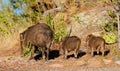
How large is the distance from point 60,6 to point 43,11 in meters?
0.99

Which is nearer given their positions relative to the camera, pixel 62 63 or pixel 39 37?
pixel 62 63

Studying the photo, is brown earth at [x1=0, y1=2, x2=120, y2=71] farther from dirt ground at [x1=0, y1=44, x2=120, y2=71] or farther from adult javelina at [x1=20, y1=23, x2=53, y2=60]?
adult javelina at [x1=20, y1=23, x2=53, y2=60]

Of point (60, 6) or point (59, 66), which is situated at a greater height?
point (60, 6)

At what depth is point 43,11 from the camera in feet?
65.9

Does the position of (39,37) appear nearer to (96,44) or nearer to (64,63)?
(64,63)

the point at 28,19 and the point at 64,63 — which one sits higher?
the point at 28,19

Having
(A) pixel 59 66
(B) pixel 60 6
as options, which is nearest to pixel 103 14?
(B) pixel 60 6

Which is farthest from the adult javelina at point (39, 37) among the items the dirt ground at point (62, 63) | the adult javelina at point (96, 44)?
the adult javelina at point (96, 44)

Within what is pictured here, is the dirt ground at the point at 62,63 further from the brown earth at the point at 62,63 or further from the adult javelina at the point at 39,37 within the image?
the adult javelina at the point at 39,37

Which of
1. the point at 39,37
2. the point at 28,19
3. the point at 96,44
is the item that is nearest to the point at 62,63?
the point at 39,37

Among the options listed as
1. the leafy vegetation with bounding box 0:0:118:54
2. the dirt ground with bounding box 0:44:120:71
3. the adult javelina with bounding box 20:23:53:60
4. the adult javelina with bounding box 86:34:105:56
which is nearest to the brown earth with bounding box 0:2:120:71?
the dirt ground with bounding box 0:44:120:71

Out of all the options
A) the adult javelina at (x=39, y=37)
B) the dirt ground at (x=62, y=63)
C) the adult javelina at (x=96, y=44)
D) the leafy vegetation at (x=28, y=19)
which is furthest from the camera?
the leafy vegetation at (x=28, y=19)

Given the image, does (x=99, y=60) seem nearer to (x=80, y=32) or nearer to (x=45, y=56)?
(x=45, y=56)

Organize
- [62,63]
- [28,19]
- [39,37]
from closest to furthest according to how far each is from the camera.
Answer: [62,63] < [39,37] < [28,19]
